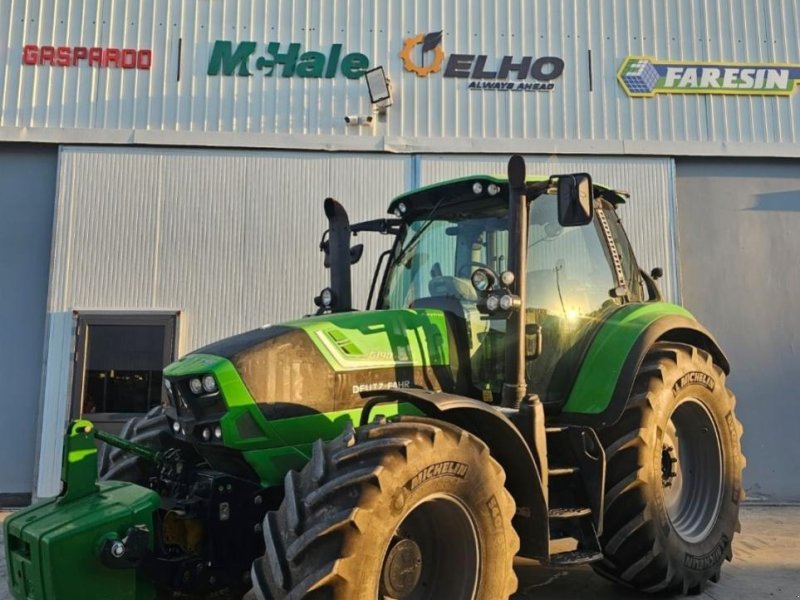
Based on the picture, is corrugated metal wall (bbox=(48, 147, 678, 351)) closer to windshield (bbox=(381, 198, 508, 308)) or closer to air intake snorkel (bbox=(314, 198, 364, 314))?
air intake snorkel (bbox=(314, 198, 364, 314))

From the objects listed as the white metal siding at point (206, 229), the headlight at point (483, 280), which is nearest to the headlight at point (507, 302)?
the headlight at point (483, 280)

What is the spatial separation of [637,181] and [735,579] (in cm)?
529

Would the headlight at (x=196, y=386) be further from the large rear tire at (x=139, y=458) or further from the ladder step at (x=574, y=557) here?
the ladder step at (x=574, y=557)

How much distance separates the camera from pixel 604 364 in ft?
13.4

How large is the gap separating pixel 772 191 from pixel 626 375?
20.4ft

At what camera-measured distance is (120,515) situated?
2.96 metres

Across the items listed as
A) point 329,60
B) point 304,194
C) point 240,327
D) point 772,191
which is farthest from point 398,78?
point 772,191

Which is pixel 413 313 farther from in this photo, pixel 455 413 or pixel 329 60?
pixel 329 60

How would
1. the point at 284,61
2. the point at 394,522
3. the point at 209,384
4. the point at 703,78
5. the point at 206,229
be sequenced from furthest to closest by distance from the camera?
the point at 703,78
the point at 284,61
the point at 206,229
the point at 209,384
the point at 394,522

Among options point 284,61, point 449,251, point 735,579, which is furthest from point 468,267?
point 284,61

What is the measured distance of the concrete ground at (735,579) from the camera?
4.33m

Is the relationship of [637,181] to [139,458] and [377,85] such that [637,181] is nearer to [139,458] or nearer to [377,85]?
[377,85]

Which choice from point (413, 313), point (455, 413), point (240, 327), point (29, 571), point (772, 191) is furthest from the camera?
point (772, 191)

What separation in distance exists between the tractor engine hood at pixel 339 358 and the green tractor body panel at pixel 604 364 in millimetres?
831
